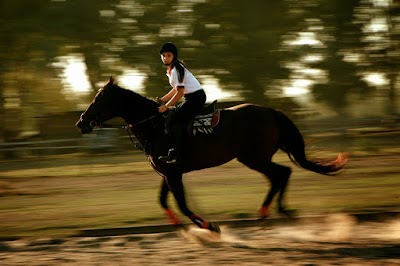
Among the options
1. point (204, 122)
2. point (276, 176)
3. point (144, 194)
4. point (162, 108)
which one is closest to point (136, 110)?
point (162, 108)

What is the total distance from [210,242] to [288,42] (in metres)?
23.7

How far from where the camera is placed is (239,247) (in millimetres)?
8469

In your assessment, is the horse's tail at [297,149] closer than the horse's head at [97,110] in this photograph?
No

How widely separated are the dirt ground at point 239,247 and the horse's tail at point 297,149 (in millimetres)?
731

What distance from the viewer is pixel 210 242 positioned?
900 cm

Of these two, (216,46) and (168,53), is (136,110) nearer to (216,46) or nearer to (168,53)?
(168,53)

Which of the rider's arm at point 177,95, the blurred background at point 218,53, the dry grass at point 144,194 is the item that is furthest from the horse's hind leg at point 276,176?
the blurred background at point 218,53

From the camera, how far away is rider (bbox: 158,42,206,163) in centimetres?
953

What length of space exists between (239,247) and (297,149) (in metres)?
2.44

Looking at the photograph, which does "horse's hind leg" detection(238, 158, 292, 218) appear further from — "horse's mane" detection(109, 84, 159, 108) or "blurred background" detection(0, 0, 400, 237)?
"blurred background" detection(0, 0, 400, 237)

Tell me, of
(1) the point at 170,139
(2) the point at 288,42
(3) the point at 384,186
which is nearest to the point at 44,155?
(2) the point at 288,42

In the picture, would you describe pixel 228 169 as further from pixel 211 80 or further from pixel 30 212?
pixel 211 80

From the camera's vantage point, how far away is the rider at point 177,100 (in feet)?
31.3

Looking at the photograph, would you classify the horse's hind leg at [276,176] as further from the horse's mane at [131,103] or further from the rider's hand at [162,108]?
the horse's mane at [131,103]
